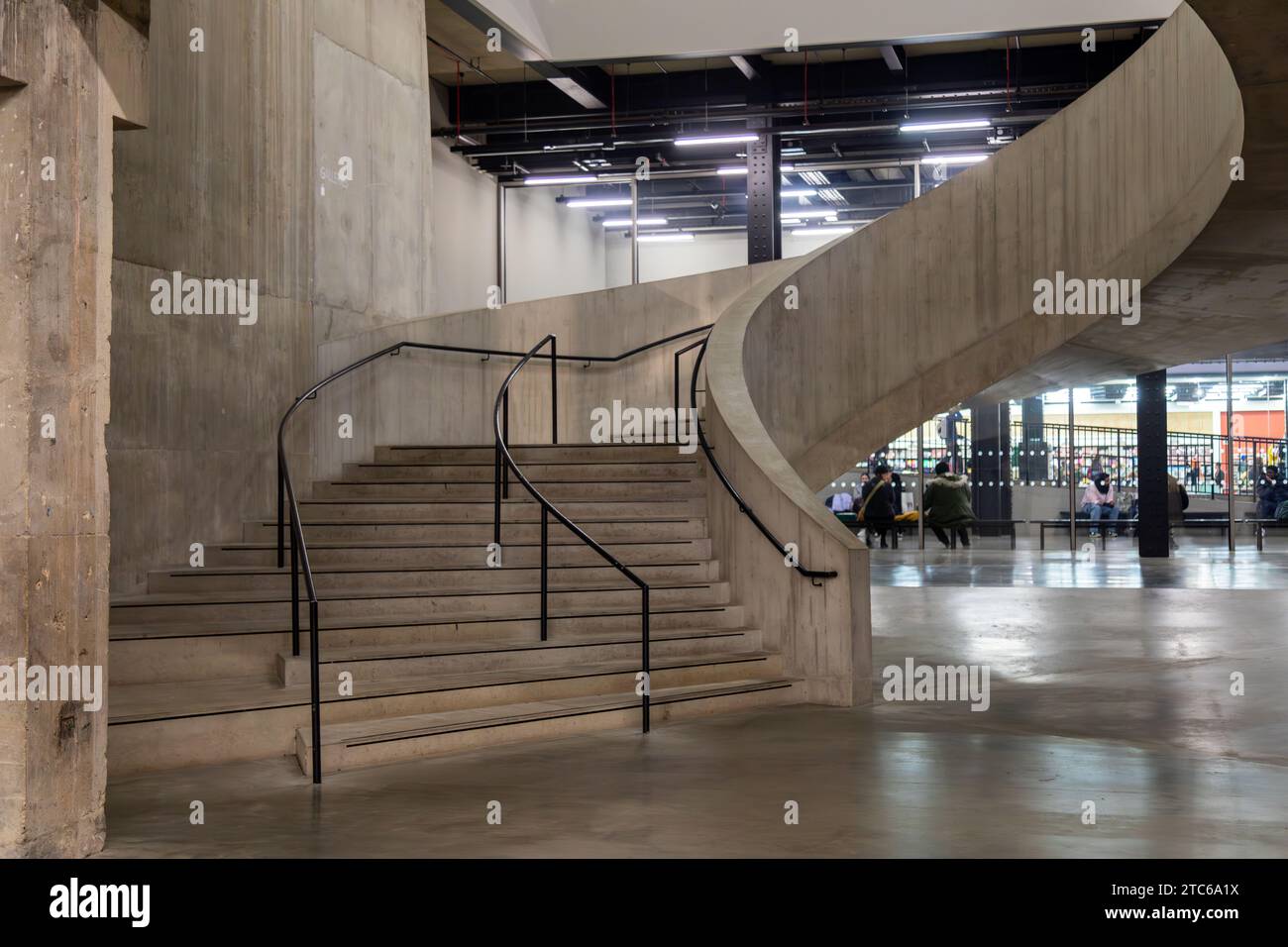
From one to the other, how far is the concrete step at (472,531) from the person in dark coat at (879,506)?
10.7 metres

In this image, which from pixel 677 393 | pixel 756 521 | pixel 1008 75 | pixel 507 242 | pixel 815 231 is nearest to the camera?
pixel 756 521

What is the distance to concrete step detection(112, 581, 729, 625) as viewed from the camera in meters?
8.03

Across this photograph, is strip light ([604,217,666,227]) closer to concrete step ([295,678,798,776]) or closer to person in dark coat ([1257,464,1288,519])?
person in dark coat ([1257,464,1288,519])

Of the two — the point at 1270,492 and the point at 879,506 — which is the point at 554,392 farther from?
the point at 1270,492

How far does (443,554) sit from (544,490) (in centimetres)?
139

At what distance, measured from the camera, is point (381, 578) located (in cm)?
868

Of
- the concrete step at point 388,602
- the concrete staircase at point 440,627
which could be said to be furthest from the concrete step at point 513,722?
the concrete step at point 388,602

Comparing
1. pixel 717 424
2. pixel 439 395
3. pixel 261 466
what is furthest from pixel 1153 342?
pixel 261 466

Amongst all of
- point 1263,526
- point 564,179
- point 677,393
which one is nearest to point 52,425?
point 677,393

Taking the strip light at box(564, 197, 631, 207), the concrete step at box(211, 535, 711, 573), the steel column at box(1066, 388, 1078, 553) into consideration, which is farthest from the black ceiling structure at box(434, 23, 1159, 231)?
the concrete step at box(211, 535, 711, 573)

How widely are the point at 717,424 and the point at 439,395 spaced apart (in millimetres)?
3686

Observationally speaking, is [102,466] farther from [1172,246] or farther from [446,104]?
[446,104]

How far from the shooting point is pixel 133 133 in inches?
356

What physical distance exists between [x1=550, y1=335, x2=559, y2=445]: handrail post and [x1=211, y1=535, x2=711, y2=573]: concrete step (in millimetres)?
2581
